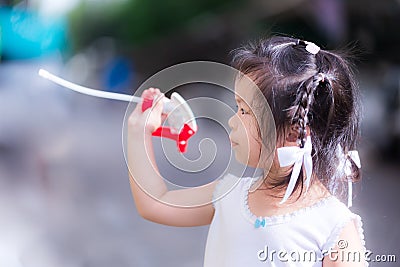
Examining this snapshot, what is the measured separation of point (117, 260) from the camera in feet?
5.92

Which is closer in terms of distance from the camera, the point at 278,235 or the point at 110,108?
the point at 278,235

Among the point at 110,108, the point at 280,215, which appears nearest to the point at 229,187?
the point at 280,215

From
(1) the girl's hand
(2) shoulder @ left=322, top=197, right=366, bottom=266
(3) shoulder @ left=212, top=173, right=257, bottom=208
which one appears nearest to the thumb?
(1) the girl's hand

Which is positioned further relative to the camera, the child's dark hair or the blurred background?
the blurred background

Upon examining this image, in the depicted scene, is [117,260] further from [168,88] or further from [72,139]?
[72,139]

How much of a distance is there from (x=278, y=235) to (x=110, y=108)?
372 centimetres

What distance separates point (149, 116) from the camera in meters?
0.77

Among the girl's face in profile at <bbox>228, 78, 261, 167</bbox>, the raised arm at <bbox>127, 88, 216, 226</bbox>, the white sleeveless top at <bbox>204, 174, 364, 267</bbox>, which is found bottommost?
the white sleeveless top at <bbox>204, 174, 364, 267</bbox>

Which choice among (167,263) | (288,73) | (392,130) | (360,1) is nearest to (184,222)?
A: (288,73)

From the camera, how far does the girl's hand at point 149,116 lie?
0.77m

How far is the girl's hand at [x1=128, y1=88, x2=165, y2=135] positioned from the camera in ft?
2.52

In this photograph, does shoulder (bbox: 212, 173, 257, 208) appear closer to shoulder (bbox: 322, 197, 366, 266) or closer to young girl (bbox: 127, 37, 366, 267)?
young girl (bbox: 127, 37, 366, 267)

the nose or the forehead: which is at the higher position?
the forehead

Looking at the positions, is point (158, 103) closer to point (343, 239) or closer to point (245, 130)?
point (245, 130)
